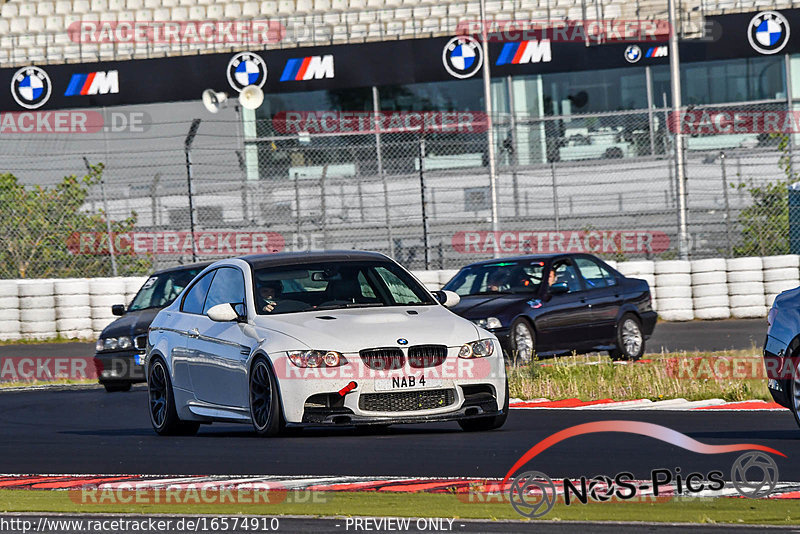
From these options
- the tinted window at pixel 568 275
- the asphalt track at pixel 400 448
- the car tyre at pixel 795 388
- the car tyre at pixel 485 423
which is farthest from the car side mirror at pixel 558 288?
the car tyre at pixel 795 388

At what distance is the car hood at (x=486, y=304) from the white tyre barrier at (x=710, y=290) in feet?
24.7

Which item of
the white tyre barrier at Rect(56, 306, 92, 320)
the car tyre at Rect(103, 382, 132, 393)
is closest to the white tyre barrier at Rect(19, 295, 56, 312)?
the white tyre barrier at Rect(56, 306, 92, 320)

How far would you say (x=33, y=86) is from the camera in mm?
27469

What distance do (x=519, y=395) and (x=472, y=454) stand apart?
4.83 meters

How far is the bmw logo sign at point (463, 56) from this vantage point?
26.2 meters

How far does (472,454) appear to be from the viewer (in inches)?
340

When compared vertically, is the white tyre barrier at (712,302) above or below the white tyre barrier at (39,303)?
below

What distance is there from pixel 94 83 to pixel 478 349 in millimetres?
19279

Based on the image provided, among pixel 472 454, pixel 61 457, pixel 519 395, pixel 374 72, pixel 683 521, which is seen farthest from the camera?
pixel 374 72

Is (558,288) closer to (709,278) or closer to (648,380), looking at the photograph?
(648,380)

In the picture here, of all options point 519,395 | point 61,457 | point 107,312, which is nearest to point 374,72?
point 107,312

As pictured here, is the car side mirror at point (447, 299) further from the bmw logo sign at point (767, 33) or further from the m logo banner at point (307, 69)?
the bmw logo sign at point (767, 33)

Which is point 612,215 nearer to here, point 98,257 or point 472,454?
point 98,257

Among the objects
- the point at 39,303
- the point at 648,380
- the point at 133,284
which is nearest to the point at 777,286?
the point at 133,284
